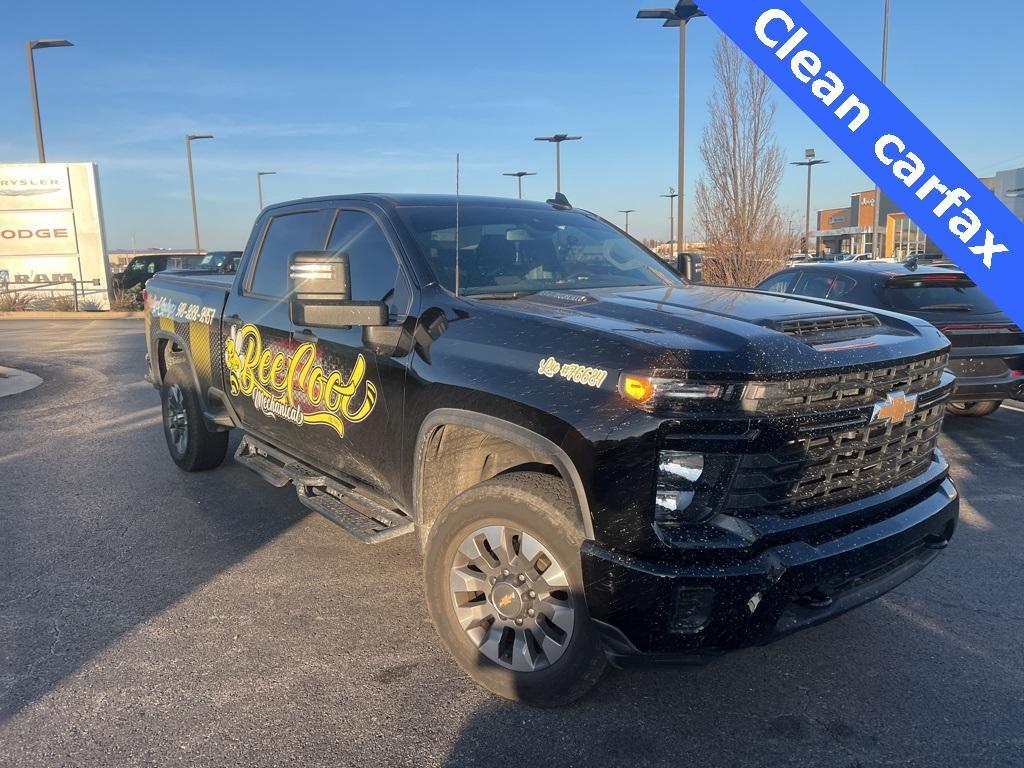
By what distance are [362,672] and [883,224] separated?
67060 millimetres

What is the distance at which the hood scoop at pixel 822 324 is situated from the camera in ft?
9.14

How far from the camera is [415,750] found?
8.79ft

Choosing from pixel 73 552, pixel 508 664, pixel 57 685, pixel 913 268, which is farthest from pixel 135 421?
pixel 913 268

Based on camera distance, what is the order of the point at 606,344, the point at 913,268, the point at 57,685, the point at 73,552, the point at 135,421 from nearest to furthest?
the point at 606,344
the point at 57,685
the point at 73,552
the point at 913,268
the point at 135,421

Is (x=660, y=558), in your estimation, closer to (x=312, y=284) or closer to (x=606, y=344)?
(x=606, y=344)

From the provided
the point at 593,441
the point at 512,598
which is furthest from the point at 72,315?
the point at 593,441

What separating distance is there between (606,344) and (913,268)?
219 inches

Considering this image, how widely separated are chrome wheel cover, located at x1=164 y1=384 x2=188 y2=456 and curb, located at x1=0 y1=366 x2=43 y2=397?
4.81 meters

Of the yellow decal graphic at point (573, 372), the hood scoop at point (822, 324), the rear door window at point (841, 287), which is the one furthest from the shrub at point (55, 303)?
the hood scoop at point (822, 324)

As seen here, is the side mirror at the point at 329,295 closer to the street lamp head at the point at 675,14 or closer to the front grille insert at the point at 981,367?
the front grille insert at the point at 981,367

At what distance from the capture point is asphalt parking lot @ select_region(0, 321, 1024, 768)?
268cm

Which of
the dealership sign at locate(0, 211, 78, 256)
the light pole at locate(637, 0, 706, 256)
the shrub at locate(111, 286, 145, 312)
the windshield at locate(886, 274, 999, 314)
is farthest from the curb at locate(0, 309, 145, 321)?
the windshield at locate(886, 274, 999, 314)

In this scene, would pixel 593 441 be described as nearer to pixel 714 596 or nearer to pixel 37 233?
pixel 714 596

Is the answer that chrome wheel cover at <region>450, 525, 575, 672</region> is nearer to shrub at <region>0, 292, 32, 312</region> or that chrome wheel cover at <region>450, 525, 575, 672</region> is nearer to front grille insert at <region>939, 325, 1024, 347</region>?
front grille insert at <region>939, 325, 1024, 347</region>
